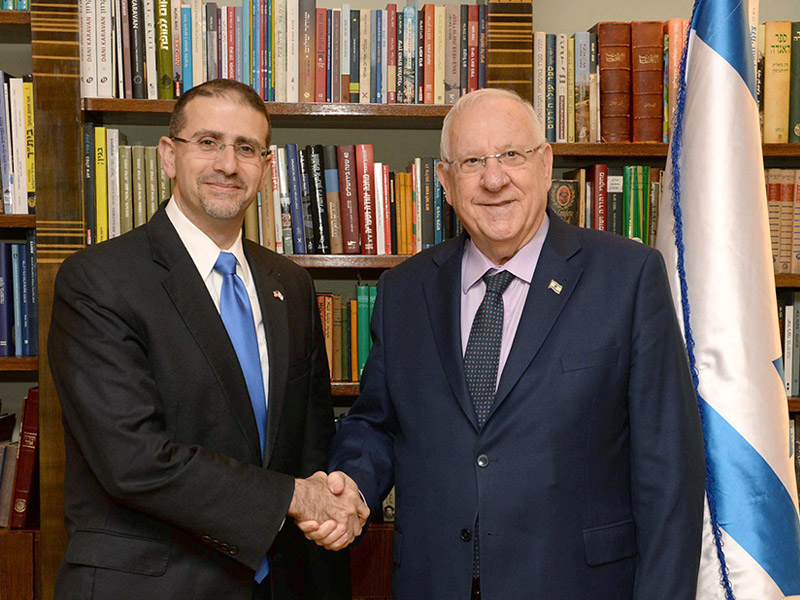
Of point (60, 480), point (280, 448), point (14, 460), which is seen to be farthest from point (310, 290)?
point (14, 460)

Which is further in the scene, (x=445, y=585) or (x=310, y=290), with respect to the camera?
(x=310, y=290)

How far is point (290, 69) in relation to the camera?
2.49m

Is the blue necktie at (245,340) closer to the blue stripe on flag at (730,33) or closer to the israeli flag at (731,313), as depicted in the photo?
the israeli flag at (731,313)

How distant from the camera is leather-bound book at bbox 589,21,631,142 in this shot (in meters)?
2.52

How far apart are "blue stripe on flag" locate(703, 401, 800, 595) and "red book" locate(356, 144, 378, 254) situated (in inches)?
45.3

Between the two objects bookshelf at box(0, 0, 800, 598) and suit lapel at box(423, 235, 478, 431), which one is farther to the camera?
bookshelf at box(0, 0, 800, 598)

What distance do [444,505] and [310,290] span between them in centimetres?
73

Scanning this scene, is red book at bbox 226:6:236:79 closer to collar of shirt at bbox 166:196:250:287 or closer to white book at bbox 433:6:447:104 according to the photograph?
white book at bbox 433:6:447:104

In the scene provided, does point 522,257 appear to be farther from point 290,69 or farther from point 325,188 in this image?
point 290,69

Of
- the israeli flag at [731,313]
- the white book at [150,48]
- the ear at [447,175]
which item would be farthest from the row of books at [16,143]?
the israeli flag at [731,313]

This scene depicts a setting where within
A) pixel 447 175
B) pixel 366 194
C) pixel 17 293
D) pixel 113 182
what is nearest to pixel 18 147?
pixel 113 182

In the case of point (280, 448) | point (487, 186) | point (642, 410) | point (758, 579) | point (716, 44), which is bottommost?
point (758, 579)

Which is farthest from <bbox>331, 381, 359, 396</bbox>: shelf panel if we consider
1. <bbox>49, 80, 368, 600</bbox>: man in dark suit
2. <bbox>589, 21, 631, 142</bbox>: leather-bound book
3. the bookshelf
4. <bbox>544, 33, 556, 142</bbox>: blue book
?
<bbox>589, 21, 631, 142</bbox>: leather-bound book

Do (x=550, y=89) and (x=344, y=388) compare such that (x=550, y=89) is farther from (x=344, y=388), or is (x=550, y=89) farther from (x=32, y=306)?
(x=32, y=306)
